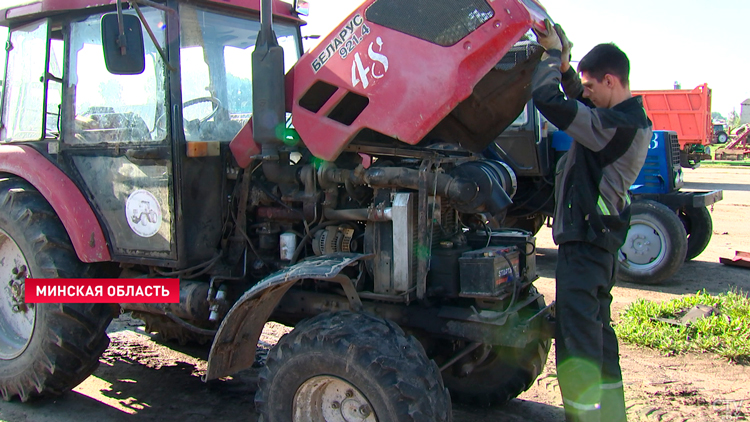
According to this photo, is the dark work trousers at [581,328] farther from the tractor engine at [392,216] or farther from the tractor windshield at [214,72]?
the tractor windshield at [214,72]

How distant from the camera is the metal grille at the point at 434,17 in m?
2.74

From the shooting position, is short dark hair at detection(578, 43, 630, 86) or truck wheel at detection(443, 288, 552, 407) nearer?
short dark hair at detection(578, 43, 630, 86)

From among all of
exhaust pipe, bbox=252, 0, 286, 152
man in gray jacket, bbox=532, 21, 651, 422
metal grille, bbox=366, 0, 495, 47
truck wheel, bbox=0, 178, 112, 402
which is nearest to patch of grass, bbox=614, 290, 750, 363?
man in gray jacket, bbox=532, 21, 651, 422

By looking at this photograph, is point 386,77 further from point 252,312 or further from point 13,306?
point 13,306

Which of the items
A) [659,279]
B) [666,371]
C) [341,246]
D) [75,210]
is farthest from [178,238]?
[659,279]

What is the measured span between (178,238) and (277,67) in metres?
1.16

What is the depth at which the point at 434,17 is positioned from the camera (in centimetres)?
282

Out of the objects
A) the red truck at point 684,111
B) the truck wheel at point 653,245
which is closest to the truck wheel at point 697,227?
the truck wheel at point 653,245

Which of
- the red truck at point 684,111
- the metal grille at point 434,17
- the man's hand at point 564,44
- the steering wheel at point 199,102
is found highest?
the red truck at point 684,111

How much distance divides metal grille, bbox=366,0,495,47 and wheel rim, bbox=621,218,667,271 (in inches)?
204

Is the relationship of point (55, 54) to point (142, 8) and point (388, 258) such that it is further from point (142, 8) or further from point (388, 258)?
point (388, 258)

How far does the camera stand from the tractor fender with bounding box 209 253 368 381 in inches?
112
